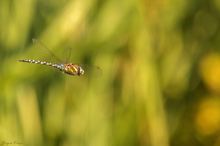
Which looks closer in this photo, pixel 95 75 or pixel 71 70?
pixel 71 70

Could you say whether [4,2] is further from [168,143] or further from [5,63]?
[168,143]

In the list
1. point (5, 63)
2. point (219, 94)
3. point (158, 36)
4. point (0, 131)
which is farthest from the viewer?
point (219, 94)

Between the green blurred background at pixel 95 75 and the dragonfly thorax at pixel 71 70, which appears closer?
the dragonfly thorax at pixel 71 70

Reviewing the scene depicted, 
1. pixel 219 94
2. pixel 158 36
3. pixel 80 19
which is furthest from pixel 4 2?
pixel 219 94

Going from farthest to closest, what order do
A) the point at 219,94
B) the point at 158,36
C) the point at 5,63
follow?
the point at 219,94 < the point at 158,36 < the point at 5,63

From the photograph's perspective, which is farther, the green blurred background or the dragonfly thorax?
the green blurred background

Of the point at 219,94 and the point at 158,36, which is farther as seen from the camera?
the point at 219,94

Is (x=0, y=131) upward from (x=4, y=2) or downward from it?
downward
